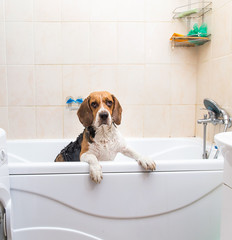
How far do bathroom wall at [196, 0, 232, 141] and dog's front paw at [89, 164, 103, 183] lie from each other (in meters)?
1.02

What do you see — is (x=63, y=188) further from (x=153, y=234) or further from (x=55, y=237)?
(x=153, y=234)

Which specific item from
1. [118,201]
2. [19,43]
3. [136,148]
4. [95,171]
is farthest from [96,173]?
[19,43]

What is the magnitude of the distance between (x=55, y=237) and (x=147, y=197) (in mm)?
480

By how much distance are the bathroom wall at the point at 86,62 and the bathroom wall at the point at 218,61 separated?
11 cm

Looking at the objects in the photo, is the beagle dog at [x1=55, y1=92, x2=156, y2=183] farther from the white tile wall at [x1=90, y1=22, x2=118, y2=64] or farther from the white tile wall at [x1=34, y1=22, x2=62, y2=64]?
the white tile wall at [x1=34, y1=22, x2=62, y2=64]

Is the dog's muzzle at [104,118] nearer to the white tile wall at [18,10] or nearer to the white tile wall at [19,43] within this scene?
the white tile wall at [19,43]

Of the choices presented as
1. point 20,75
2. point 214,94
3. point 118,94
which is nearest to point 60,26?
point 20,75

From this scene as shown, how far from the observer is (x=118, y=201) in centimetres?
108

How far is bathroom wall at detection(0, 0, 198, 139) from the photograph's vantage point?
1.94 m

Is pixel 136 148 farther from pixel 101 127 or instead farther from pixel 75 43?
pixel 75 43

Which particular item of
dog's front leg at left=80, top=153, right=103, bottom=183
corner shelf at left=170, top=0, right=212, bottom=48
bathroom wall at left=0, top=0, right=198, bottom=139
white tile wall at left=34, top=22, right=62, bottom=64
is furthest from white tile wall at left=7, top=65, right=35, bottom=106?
corner shelf at left=170, top=0, right=212, bottom=48

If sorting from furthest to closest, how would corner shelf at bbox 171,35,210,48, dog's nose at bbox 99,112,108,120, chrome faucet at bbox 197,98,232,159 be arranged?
corner shelf at bbox 171,35,210,48, chrome faucet at bbox 197,98,232,159, dog's nose at bbox 99,112,108,120

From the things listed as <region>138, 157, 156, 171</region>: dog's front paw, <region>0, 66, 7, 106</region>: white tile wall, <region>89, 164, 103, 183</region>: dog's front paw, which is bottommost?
<region>89, 164, 103, 183</region>: dog's front paw

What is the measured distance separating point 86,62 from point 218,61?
107cm
